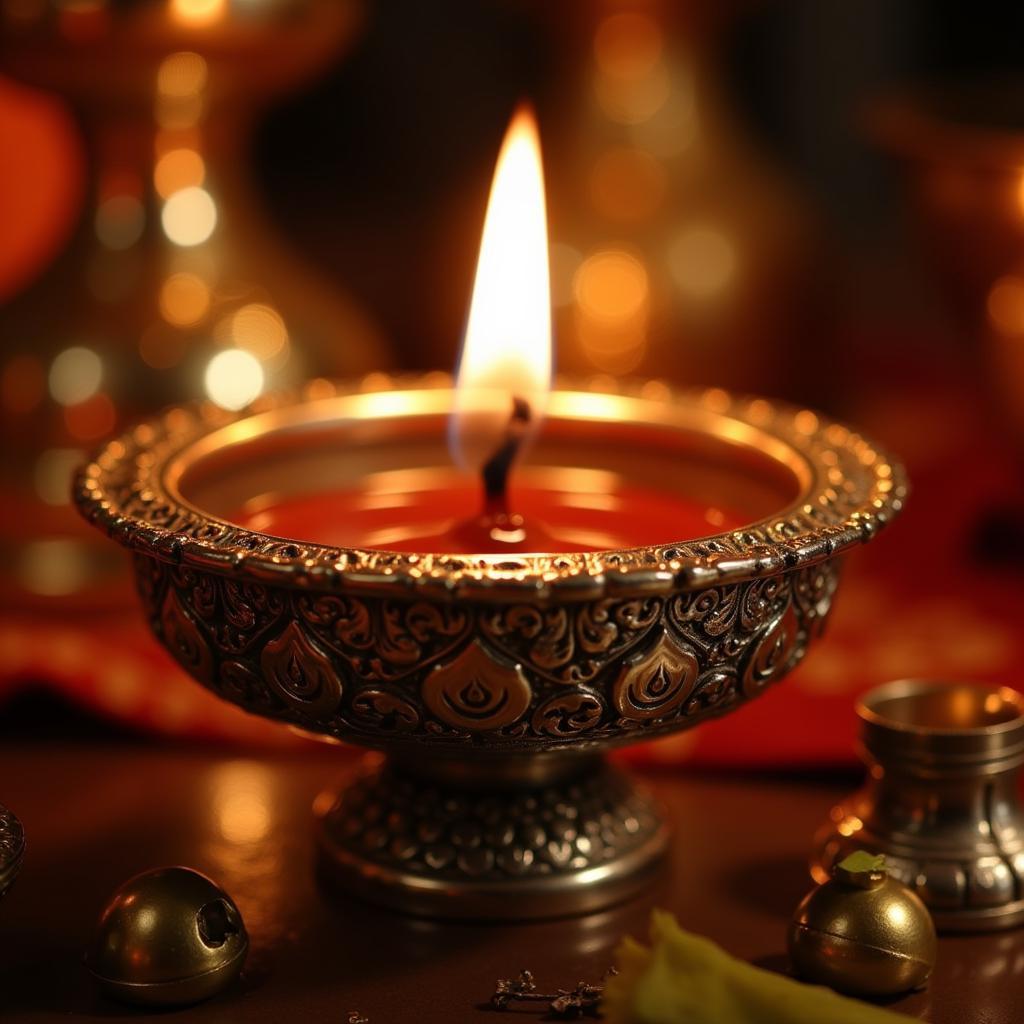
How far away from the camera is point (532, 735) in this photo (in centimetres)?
65

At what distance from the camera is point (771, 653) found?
2.22ft

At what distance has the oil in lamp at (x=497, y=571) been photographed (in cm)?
62

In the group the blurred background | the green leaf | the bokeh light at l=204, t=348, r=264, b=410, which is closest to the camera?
the green leaf

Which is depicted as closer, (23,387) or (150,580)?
(150,580)

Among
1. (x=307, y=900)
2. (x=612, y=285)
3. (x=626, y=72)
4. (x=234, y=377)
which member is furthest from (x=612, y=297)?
(x=307, y=900)

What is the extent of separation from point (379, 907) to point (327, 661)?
0.43ft

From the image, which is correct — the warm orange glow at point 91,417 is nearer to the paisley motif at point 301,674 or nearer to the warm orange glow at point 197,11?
the warm orange glow at point 197,11

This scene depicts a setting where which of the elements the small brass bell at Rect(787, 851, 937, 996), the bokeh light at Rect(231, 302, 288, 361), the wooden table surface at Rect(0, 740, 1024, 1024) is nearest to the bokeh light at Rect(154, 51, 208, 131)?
the bokeh light at Rect(231, 302, 288, 361)

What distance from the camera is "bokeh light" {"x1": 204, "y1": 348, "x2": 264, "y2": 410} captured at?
42.6 inches

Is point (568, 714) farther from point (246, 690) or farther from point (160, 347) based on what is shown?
point (160, 347)

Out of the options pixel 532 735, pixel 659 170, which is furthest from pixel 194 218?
pixel 532 735

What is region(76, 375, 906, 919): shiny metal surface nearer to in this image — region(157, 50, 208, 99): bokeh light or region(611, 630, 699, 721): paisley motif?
region(611, 630, 699, 721): paisley motif

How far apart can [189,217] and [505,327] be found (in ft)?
1.43

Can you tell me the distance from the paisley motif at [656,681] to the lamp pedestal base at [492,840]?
0.27 feet
